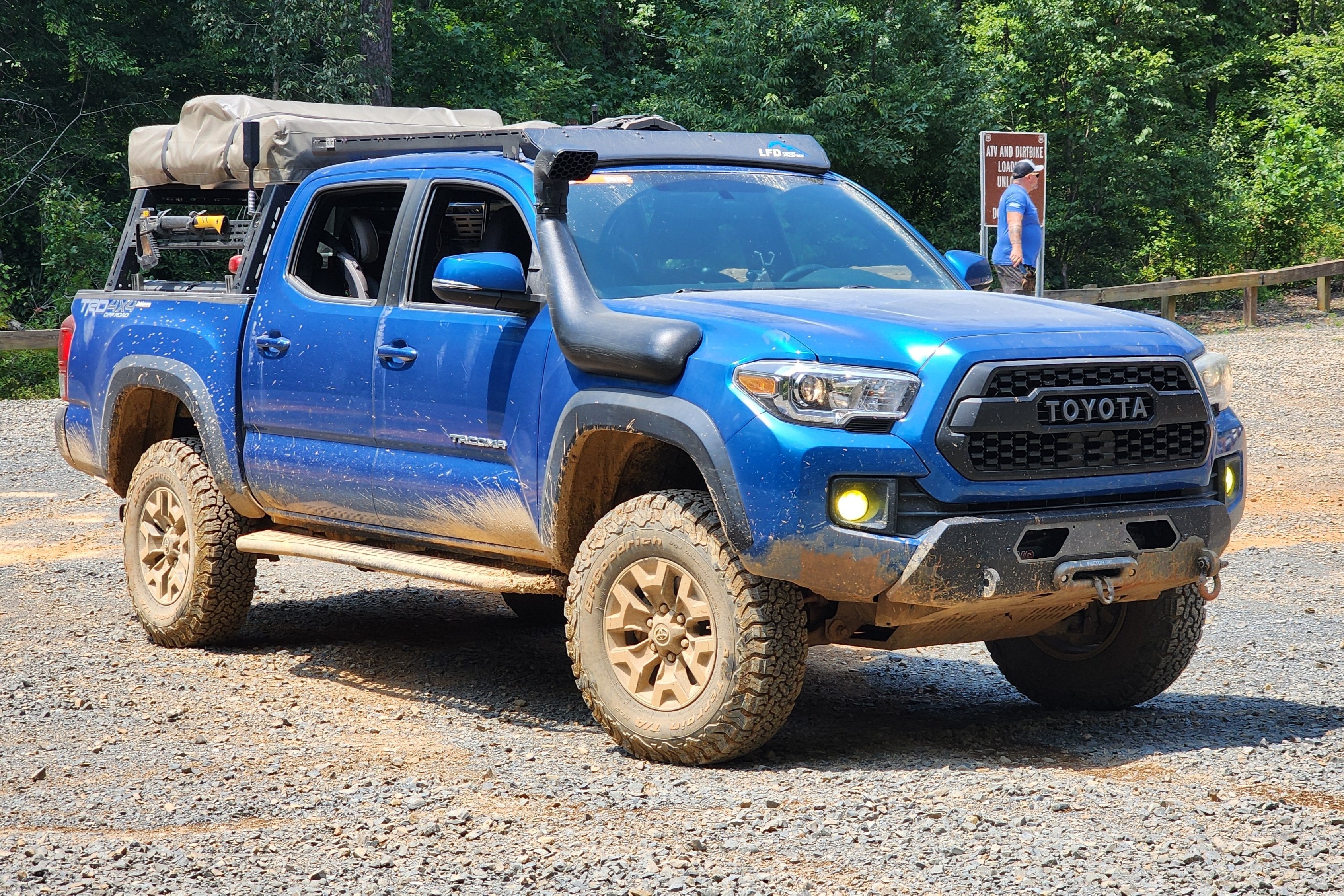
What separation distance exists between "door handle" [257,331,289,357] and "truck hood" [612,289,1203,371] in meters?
1.87

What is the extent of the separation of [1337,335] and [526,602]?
17.4 meters

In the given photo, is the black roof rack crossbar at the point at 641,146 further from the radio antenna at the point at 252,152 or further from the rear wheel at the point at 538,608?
the rear wheel at the point at 538,608

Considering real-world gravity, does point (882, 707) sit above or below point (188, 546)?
below

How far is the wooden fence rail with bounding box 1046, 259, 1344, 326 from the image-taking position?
22.8m

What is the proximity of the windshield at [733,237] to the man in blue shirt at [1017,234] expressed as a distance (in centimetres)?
942

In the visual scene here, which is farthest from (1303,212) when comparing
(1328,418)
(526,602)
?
(526,602)

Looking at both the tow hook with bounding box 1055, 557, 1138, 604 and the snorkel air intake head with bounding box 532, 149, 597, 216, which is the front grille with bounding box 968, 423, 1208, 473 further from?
the snorkel air intake head with bounding box 532, 149, 597, 216

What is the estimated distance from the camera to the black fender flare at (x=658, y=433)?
458 cm

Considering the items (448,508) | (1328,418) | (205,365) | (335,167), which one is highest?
(335,167)

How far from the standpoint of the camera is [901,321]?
15.3 feet

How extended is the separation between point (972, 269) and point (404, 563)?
2497 millimetres

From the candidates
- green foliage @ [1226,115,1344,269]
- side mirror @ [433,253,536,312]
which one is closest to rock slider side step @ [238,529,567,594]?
side mirror @ [433,253,536,312]

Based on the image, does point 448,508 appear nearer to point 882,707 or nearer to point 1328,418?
point 882,707

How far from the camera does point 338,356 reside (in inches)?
240
